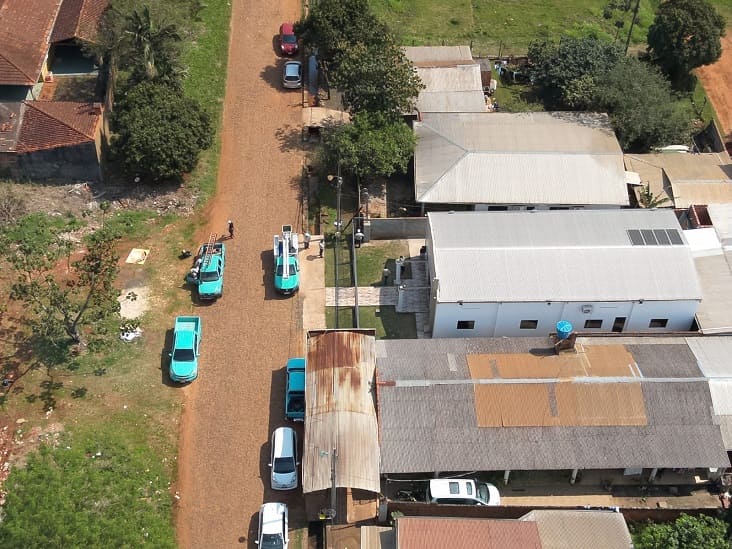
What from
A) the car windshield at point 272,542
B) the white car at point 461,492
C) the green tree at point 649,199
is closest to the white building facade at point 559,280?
the green tree at point 649,199

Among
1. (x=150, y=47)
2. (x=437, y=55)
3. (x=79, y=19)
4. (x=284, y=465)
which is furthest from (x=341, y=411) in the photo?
(x=79, y=19)

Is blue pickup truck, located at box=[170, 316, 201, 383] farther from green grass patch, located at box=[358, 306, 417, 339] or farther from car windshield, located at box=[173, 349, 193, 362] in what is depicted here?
green grass patch, located at box=[358, 306, 417, 339]

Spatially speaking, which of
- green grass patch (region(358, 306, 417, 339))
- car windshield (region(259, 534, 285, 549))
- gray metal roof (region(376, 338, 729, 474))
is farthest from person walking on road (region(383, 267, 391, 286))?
car windshield (region(259, 534, 285, 549))

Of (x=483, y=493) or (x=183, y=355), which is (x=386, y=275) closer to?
(x=183, y=355)

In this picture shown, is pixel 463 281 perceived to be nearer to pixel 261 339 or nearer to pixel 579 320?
pixel 579 320

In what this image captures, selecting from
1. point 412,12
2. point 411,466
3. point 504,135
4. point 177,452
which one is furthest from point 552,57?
point 177,452

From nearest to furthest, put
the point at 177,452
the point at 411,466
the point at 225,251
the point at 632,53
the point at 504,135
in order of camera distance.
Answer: the point at 411,466 → the point at 177,452 → the point at 225,251 → the point at 504,135 → the point at 632,53

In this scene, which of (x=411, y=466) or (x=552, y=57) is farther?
(x=552, y=57)
